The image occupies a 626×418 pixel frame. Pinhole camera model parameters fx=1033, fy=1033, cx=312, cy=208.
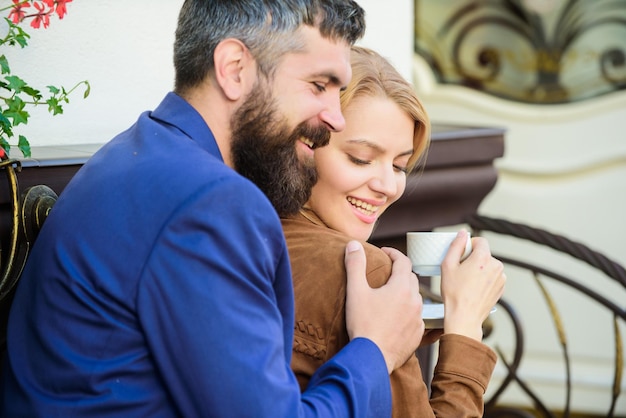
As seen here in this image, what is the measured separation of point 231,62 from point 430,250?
0.51 metres

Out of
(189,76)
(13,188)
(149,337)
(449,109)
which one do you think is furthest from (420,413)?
(449,109)

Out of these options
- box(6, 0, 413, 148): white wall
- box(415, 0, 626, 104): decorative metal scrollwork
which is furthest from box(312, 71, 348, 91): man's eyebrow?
box(415, 0, 626, 104): decorative metal scrollwork

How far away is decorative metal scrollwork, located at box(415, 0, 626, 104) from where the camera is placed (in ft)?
14.9

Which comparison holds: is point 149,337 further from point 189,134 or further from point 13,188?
point 13,188

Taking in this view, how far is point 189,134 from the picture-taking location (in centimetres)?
151

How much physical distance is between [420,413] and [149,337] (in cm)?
48

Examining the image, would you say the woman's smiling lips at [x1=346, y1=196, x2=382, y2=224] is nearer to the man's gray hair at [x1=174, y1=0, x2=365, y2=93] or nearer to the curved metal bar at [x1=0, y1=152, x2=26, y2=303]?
the man's gray hair at [x1=174, y1=0, x2=365, y2=93]

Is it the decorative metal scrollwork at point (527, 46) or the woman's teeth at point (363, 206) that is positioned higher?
the woman's teeth at point (363, 206)

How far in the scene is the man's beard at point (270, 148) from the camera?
1.55 metres

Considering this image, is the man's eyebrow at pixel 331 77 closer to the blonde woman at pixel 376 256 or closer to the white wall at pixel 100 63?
the blonde woman at pixel 376 256

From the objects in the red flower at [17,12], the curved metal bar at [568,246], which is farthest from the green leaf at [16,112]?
the curved metal bar at [568,246]

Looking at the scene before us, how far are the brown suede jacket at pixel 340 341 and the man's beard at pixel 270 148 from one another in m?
0.09

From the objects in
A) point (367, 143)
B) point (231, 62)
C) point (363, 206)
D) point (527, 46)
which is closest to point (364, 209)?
point (363, 206)

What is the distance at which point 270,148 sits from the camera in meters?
1.58
